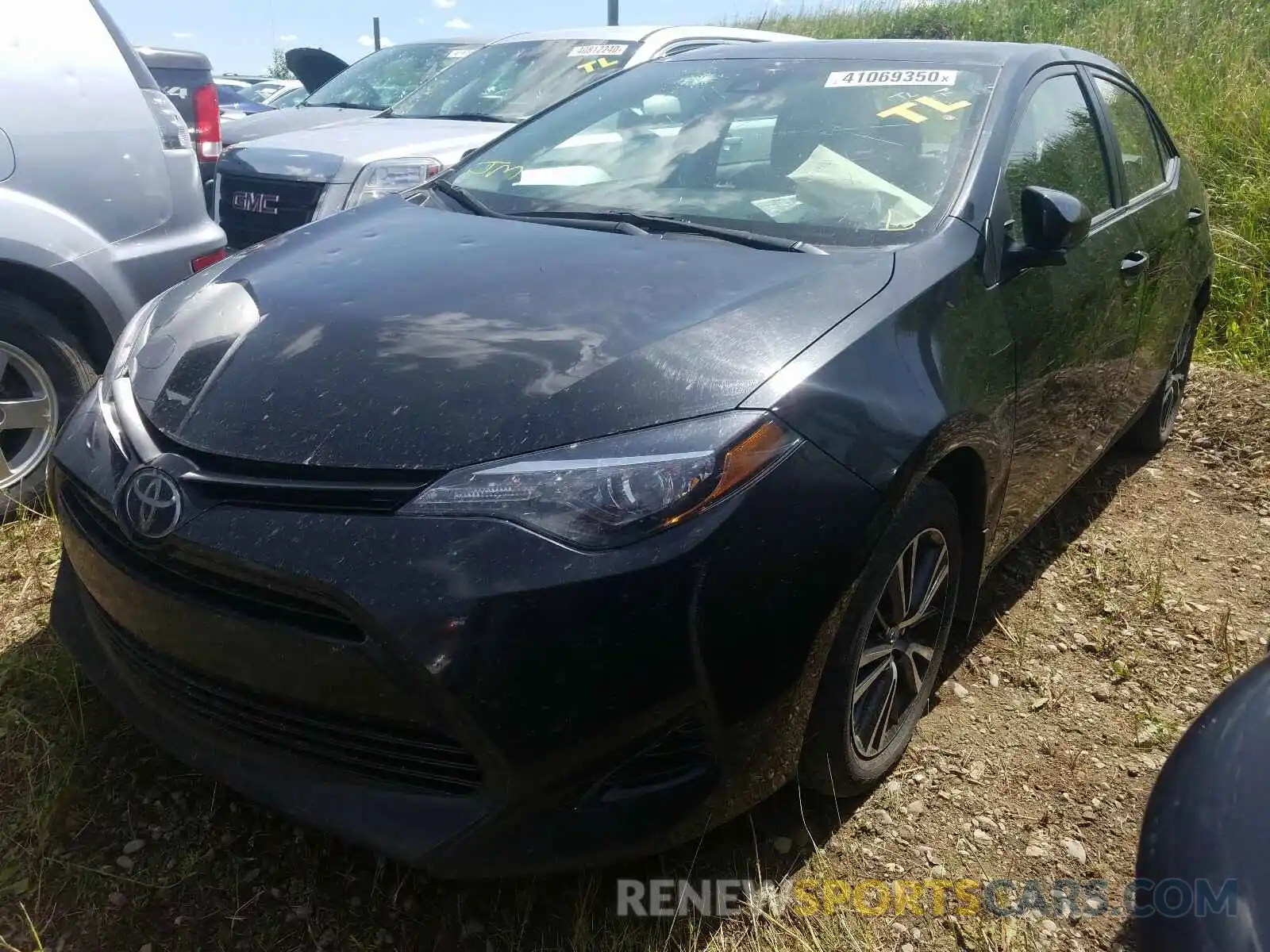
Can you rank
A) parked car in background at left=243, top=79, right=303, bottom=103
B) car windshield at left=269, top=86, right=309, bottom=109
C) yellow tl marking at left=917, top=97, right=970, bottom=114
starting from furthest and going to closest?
parked car in background at left=243, top=79, right=303, bottom=103
car windshield at left=269, top=86, right=309, bottom=109
yellow tl marking at left=917, top=97, right=970, bottom=114

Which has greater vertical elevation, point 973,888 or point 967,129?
point 967,129

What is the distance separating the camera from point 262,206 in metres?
5.33

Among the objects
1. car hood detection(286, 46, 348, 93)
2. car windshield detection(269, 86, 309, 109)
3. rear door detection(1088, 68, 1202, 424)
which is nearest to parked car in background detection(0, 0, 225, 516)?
rear door detection(1088, 68, 1202, 424)

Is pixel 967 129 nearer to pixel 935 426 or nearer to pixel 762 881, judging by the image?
pixel 935 426

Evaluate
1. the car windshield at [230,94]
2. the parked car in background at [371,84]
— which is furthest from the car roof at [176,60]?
the car windshield at [230,94]

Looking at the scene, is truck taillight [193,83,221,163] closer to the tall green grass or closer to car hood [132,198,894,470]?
car hood [132,198,894,470]

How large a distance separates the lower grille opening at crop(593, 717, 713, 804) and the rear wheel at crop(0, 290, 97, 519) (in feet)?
7.73

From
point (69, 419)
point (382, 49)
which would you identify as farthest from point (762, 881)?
point (382, 49)

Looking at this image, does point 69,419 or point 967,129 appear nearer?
point 69,419

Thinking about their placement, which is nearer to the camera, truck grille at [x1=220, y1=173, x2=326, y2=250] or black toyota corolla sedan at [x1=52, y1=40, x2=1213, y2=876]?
black toyota corolla sedan at [x1=52, y1=40, x2=1213, y2=876]

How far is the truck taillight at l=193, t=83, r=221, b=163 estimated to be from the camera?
4727 millimetres

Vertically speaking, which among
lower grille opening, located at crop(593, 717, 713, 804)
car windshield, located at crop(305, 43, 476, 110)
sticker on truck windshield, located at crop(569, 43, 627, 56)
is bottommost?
car windshield, located at crop(305, 43, 476, 110)

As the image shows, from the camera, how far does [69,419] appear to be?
7.31ft

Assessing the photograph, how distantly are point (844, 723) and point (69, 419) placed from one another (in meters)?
1.74
